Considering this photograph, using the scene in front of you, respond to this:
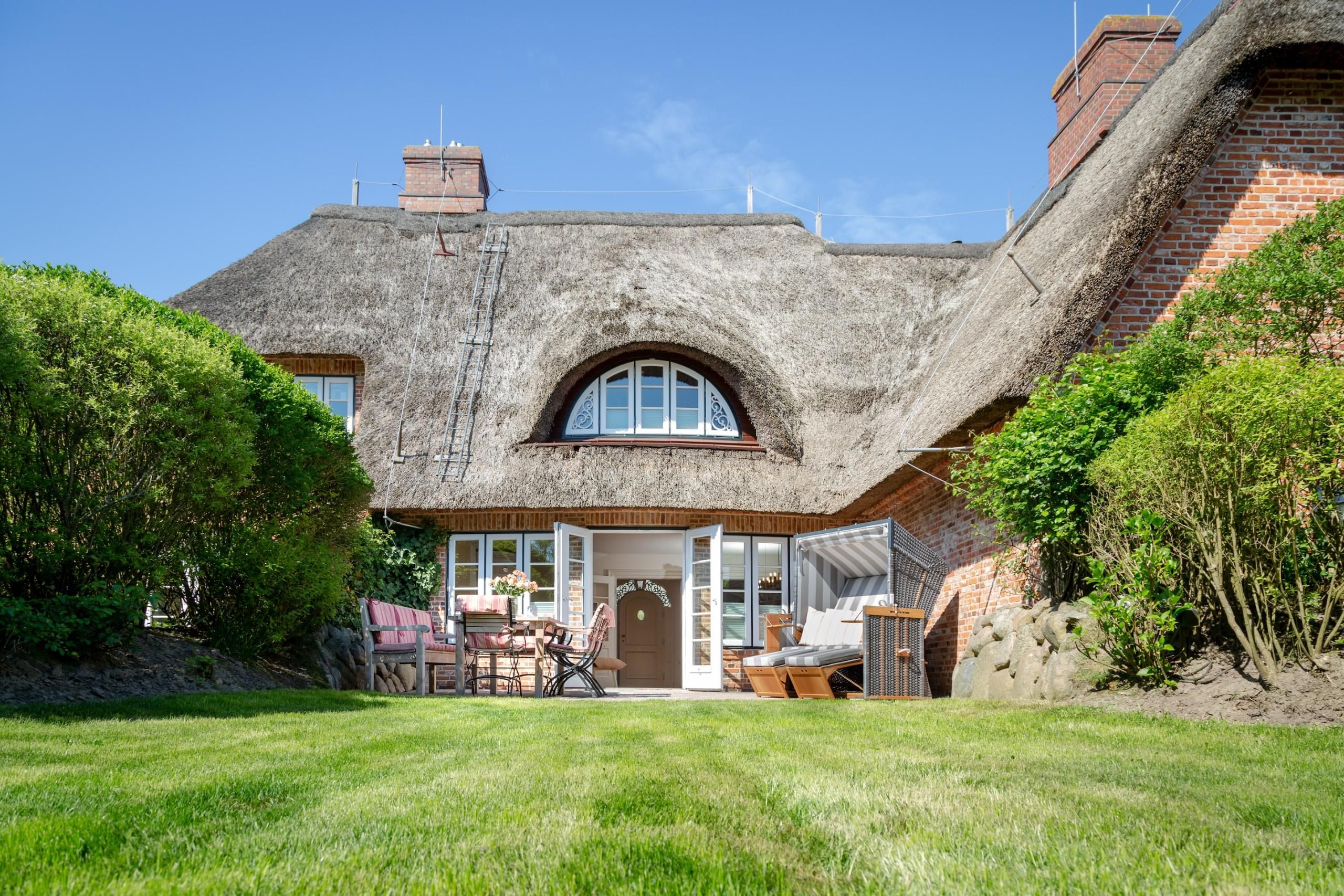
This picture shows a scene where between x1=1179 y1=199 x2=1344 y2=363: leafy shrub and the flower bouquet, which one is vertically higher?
x1=1179 y1=199 x2=1344 y2=363: leafy shrub

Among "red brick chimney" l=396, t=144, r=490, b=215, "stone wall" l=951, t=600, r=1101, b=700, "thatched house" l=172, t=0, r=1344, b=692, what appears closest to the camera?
"stone wall" l=951, t=600, r=1101, b=700

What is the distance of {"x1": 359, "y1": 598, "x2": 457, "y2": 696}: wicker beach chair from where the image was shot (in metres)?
9.98

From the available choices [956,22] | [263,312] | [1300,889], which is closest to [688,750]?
[1300,889]

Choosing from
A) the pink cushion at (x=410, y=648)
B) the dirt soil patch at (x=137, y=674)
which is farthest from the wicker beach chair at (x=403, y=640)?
the dirt soil patch at (x=137, y=674)

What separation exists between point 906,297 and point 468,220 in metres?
6.35

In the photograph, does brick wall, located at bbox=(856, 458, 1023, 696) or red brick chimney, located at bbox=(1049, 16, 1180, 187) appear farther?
red brick chimney, located at bbox=(1049, 16, 1180, 187)

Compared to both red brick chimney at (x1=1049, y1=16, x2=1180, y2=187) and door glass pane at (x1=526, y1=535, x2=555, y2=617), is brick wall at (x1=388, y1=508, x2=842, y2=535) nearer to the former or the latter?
door glass pane at (x1=526, y1=535, x2=555, y2=617)

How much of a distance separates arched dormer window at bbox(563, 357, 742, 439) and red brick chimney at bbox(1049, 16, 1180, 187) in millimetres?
4761

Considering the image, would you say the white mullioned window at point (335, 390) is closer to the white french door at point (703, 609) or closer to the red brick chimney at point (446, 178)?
the red brick chimney at point (446, 178)

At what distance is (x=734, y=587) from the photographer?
1260 cm

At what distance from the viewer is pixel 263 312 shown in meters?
13.2

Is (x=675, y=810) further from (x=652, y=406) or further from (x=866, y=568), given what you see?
(x=652, y=406)

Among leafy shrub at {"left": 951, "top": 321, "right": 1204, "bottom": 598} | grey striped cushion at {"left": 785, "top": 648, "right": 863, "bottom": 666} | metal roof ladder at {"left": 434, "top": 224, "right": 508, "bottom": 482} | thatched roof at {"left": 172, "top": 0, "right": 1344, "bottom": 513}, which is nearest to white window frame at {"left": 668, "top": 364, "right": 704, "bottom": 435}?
thatched roof at {"left": 172, "top": 0, "right": 1344, "bottom": 513}

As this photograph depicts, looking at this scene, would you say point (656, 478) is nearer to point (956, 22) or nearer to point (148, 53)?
point (956, 22)
